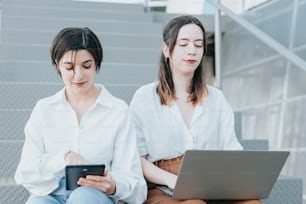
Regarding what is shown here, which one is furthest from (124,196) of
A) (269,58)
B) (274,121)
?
(269,58)

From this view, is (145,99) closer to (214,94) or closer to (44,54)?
(214,94)

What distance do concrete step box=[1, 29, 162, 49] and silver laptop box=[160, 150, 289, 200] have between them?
1048 millimetres

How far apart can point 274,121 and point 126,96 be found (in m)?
0.56

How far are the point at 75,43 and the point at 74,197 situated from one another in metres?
0.36

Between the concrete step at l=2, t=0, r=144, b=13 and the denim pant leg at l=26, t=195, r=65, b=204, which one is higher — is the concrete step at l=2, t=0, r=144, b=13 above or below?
above

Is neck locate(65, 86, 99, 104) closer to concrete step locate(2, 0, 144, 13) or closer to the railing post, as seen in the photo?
the railing post

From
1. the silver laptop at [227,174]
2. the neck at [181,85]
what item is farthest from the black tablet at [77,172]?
the neck at [181,85]

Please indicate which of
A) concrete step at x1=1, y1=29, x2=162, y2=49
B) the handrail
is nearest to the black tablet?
the handrail

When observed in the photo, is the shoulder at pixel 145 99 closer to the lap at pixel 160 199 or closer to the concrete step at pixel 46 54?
the lap at pixel 160 199

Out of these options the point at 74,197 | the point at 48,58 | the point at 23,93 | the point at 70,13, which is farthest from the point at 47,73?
the point at 74,197

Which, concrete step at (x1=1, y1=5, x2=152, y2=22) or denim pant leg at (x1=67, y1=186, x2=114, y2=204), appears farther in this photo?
concrete step at (x1=1, y1=5, x2=152, y2=22)

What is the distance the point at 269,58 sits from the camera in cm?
223

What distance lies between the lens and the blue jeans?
49.3 inches

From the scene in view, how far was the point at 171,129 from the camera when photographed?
156 centimetres
